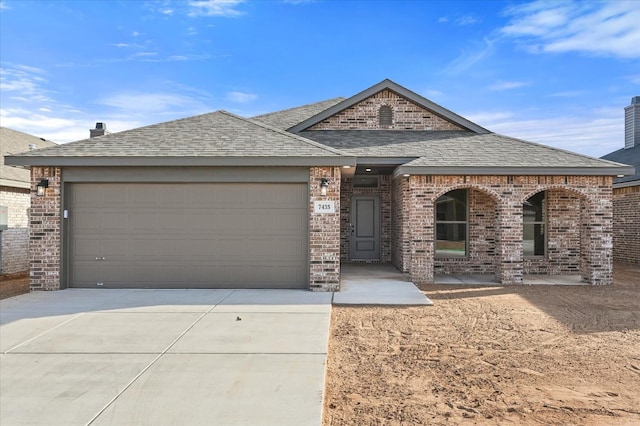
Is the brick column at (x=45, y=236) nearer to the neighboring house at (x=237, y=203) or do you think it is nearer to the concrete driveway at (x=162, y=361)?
the neighboring house at (x=237, y=203)

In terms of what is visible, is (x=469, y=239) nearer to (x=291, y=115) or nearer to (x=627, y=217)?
(x=291, y=115)

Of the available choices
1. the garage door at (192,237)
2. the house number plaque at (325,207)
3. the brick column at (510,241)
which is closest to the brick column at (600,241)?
the brick column at (510,241)

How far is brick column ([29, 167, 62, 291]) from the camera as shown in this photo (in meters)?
9.09

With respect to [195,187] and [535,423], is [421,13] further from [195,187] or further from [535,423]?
[535,423]

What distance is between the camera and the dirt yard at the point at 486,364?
3.62m

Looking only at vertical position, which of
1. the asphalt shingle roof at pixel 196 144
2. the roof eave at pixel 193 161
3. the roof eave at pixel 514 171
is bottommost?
the roof eave at pixel 514 171

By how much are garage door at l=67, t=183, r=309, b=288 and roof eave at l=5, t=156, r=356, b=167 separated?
59 cm

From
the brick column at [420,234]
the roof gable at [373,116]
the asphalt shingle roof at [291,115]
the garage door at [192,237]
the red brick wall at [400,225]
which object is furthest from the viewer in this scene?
the asphalt shingle roof at [291,115]

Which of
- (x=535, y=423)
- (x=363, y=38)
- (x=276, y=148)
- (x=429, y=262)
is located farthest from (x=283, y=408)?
(x=363, y=38)

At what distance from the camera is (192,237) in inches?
365

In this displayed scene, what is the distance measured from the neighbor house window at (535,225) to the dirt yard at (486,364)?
3.80 metres

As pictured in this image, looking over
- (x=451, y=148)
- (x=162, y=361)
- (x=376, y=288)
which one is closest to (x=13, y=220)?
(x=162, y=361)

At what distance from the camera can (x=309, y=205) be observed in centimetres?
910

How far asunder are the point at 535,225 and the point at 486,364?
334 inches
